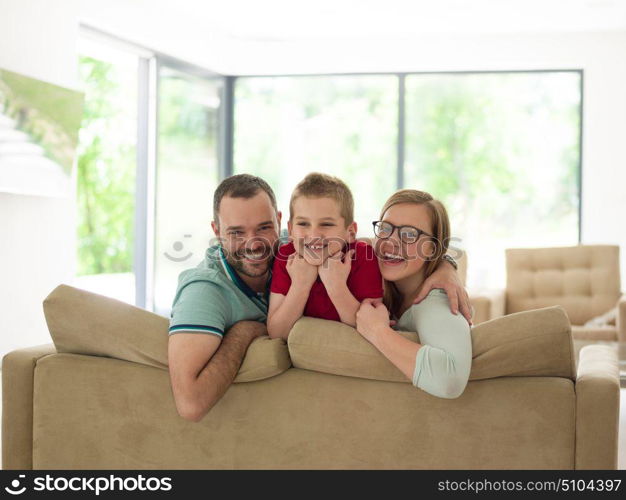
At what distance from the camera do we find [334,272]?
1.83 meters

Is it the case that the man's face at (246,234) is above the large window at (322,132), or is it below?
below

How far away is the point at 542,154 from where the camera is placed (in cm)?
758

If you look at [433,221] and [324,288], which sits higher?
[433,221]

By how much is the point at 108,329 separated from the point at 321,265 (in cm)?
51

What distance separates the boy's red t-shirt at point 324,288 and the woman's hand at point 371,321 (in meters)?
0.08

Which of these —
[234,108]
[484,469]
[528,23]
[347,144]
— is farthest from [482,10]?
[484,469]

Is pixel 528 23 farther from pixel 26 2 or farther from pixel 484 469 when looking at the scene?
pixel 484 469

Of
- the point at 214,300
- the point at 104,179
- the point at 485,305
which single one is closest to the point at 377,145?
the point at 104,179

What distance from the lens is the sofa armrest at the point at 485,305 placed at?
15.4 feet

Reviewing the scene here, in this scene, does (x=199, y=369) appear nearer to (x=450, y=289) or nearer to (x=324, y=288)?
(x=324, y=288)

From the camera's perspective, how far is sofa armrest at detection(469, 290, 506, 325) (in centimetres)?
469

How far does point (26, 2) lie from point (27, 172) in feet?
3.59

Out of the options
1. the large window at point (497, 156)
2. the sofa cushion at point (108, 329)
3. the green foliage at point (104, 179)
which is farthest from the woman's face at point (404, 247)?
the green foliage at point (104, 179)

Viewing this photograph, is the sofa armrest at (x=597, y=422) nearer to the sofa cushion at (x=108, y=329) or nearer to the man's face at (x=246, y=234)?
the sofa cushion at (x=108, y=329)
